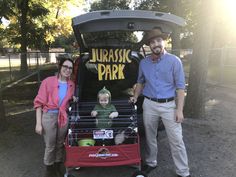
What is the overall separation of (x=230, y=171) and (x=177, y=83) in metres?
1.73

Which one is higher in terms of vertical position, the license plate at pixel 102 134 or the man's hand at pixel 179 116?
the man's hand at pixel 179 116

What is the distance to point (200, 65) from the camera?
27.7 feet

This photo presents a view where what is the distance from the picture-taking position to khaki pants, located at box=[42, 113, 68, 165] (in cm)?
494

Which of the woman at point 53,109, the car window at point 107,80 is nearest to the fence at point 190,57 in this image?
the car window at point 107,80

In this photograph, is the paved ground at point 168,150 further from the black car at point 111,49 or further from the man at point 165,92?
the black car at point 111,49

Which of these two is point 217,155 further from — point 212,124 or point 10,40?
point 10,40

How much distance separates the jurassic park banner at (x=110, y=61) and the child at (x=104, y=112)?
79 centimetres

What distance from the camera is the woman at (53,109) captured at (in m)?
4.92

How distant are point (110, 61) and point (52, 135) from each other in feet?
5.40

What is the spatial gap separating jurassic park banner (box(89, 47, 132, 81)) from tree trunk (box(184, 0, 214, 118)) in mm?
3053

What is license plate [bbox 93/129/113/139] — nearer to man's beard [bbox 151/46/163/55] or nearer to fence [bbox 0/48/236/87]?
man's beard [bbox 151/46/163/55]

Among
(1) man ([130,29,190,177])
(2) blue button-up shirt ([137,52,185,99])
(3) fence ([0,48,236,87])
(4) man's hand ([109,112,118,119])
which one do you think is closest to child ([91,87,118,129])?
(4) man's hand ([109,112,118,119])

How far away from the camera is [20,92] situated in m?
14.3

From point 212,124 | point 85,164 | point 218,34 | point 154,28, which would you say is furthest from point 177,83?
point 218,34
